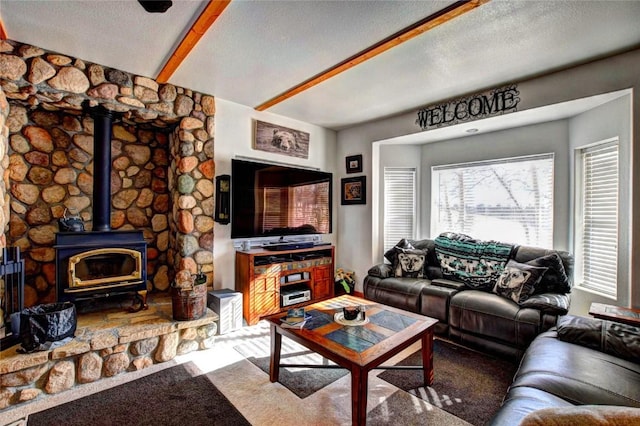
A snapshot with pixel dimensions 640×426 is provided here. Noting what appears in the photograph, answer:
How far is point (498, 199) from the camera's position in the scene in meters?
3.80

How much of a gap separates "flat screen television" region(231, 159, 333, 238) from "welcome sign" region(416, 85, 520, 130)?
163 cm

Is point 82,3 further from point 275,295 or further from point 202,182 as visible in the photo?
point 275,295

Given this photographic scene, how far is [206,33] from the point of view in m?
2.19

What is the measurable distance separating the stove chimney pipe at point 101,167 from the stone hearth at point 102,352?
87cm

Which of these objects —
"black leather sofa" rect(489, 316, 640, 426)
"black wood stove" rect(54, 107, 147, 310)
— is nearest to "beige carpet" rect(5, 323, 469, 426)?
"black leather sofa" rect(489, 316, 640, 426)

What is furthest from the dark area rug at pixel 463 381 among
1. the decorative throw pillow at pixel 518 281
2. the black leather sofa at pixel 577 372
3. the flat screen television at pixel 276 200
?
the flat screen television at pixel 276 200

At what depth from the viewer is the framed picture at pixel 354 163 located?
4.50 meters

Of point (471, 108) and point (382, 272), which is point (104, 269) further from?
point (471, 108)

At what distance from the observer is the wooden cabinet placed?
11.1 feet

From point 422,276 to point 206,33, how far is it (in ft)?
10.7

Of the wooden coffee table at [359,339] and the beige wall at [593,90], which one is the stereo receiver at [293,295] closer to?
the wooden coffee table at [359,339]

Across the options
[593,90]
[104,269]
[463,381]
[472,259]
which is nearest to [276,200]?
[104,269]

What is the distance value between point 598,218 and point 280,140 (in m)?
3.65

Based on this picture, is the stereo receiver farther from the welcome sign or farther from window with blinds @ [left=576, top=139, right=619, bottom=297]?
window with blinds @ [left=576, top=139, right=619, bottom=297]
